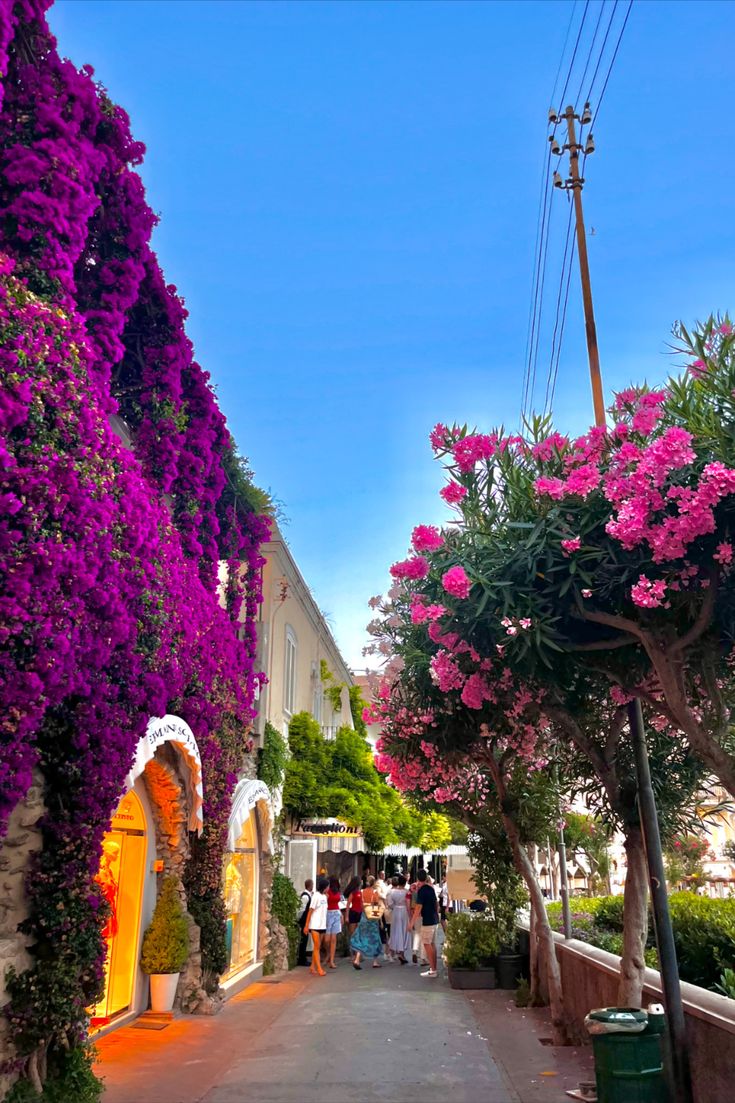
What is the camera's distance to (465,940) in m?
15.1

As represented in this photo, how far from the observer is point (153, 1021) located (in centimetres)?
1043

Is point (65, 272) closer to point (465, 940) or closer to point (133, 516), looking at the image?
point (133, 516)

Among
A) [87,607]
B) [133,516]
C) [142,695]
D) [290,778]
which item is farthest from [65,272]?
[290,778]

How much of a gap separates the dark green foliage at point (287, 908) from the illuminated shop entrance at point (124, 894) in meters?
5.78

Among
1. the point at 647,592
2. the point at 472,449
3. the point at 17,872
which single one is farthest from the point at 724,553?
the point at 17,872

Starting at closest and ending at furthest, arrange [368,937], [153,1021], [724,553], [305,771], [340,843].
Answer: [724,553]
[153,1021]
[305,771]
[368,937]
[340,843]

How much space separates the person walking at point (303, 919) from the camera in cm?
1678

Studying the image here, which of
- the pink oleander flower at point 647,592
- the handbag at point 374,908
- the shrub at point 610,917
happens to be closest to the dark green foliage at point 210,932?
the handbag at point 374,908

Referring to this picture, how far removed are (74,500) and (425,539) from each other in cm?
276

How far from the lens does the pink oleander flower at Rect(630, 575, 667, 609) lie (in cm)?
499

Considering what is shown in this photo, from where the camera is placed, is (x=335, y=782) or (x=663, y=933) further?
(x=335, y=782)

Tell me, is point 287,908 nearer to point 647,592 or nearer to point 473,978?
point 473,978

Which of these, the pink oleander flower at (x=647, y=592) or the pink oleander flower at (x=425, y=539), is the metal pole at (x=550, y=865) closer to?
the pink oleander flower at (x=425, y=539)

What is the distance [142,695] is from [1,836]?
2.25 metres
